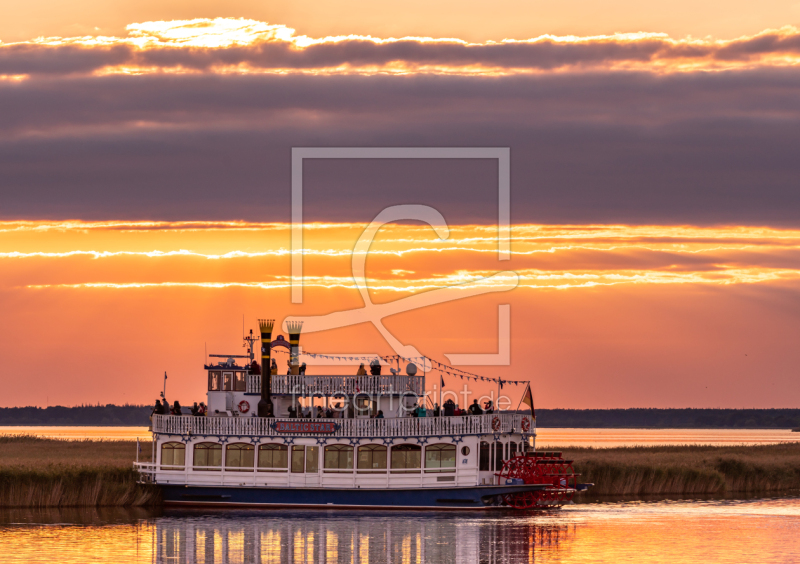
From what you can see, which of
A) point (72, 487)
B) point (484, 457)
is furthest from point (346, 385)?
point (72, 487)

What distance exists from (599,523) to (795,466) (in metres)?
27.1

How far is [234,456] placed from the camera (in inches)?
2095

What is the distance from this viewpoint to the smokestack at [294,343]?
55969 mm

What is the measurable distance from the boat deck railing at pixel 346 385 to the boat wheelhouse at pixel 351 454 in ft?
0.15

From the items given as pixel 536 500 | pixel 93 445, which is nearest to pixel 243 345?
pixel 536 500

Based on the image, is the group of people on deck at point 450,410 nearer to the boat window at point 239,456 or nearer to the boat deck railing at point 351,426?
the boat deck railing at point 351,426

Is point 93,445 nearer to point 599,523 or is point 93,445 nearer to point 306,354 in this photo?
point 306,354

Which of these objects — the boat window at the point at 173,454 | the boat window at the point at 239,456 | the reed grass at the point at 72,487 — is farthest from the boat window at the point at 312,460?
the reed grass at the point at 72,487

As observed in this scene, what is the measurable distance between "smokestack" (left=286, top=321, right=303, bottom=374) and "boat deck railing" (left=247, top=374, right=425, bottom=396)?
180cm

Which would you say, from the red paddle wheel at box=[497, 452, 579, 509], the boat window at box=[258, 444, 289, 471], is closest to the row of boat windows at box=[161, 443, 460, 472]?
the boat window at box=[258, 444, 289, 471]

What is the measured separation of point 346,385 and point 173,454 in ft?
27.9

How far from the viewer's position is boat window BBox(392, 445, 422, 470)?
52.4 metres

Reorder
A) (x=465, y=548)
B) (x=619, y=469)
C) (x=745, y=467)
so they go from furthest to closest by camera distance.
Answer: (x=745, y=467)
(x=619, y=469)
(x=465, y=548)

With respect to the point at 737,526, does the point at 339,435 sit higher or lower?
higher
